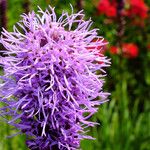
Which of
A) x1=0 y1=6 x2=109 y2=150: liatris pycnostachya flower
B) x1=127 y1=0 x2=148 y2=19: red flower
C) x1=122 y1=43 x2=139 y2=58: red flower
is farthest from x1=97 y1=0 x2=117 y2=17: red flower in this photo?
x1=0 y1=6 x2=109 y2=150: liatris pycnostachya flower

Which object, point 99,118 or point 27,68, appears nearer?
point 27,68

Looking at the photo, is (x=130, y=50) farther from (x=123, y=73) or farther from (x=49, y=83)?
(x=49, y=83)

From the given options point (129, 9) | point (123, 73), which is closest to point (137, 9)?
point (129, 9)

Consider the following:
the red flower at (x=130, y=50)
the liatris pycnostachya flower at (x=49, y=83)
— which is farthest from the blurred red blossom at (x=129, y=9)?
the liatris pycnostachya flower at (x=49, y=83)

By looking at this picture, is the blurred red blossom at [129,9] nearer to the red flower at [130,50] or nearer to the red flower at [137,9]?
the red flower at [137,9]

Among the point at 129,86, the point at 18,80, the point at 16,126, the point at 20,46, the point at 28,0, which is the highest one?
the point at 28,0

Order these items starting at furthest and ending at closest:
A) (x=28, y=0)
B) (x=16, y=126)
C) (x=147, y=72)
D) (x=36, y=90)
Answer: (x=147, y=72)
(x=28, y=0)
(x=16, y=126)
(x=36, y=90)

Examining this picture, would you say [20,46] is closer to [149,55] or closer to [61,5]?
[149,55]

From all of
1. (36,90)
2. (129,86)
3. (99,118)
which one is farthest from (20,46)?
(129,86)
